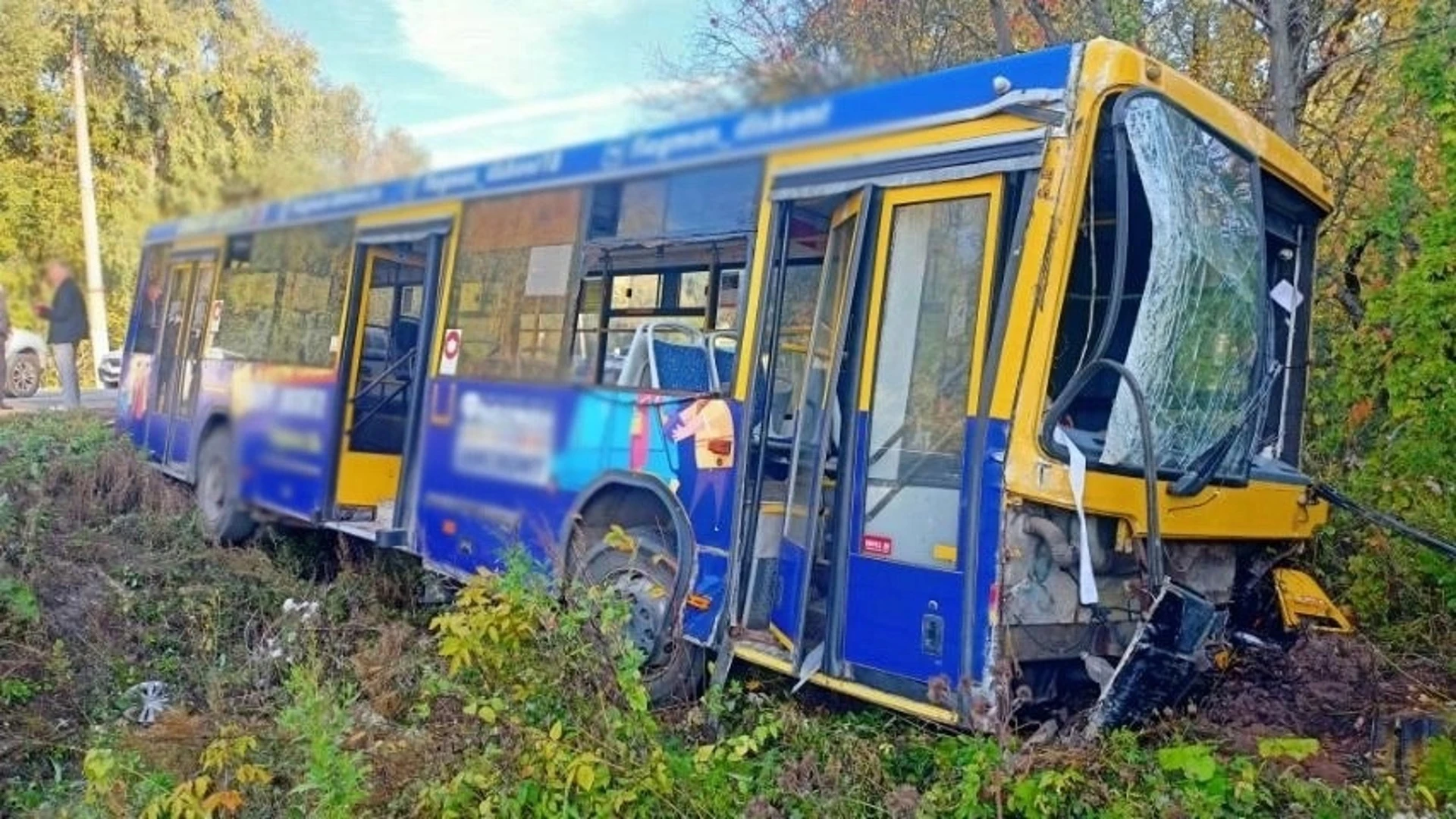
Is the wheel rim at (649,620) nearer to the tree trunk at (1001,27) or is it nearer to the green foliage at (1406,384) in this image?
the green foliage at (1406,384)

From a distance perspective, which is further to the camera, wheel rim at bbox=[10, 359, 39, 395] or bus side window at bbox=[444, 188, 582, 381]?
wheel rim at bbox=[10, 359, 39, 395]

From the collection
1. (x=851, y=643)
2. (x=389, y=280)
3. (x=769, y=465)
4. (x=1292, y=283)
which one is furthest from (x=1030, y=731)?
(x=389, y=280)

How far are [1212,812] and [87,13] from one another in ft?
13.8

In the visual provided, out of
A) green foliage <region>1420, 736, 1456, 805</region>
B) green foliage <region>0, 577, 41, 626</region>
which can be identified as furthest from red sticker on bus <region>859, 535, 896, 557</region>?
green foliage <region>0, 577, 41, 626</region>

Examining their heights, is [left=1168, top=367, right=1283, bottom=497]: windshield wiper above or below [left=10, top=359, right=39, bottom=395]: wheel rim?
above

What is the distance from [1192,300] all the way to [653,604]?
2.55 meters

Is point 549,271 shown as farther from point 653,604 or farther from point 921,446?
point 921,446

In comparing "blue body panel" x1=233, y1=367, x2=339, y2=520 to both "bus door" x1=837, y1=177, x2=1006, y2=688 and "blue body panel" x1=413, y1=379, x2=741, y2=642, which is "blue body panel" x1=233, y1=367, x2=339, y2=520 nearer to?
"blue body panel" x1=413, y1=379, x2=741, y2=642

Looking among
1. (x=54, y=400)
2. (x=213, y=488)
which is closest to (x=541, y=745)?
(x=213, y=488)

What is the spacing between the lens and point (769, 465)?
5043 millimetres

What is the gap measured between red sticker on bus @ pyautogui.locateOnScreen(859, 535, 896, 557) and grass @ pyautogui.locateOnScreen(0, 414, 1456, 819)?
658mm

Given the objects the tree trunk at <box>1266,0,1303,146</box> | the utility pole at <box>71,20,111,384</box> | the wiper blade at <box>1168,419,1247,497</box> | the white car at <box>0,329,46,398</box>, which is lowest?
the white car at <box>0,329,46,398</box>

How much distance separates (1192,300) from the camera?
4238mm

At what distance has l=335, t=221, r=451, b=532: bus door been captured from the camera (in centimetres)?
701
